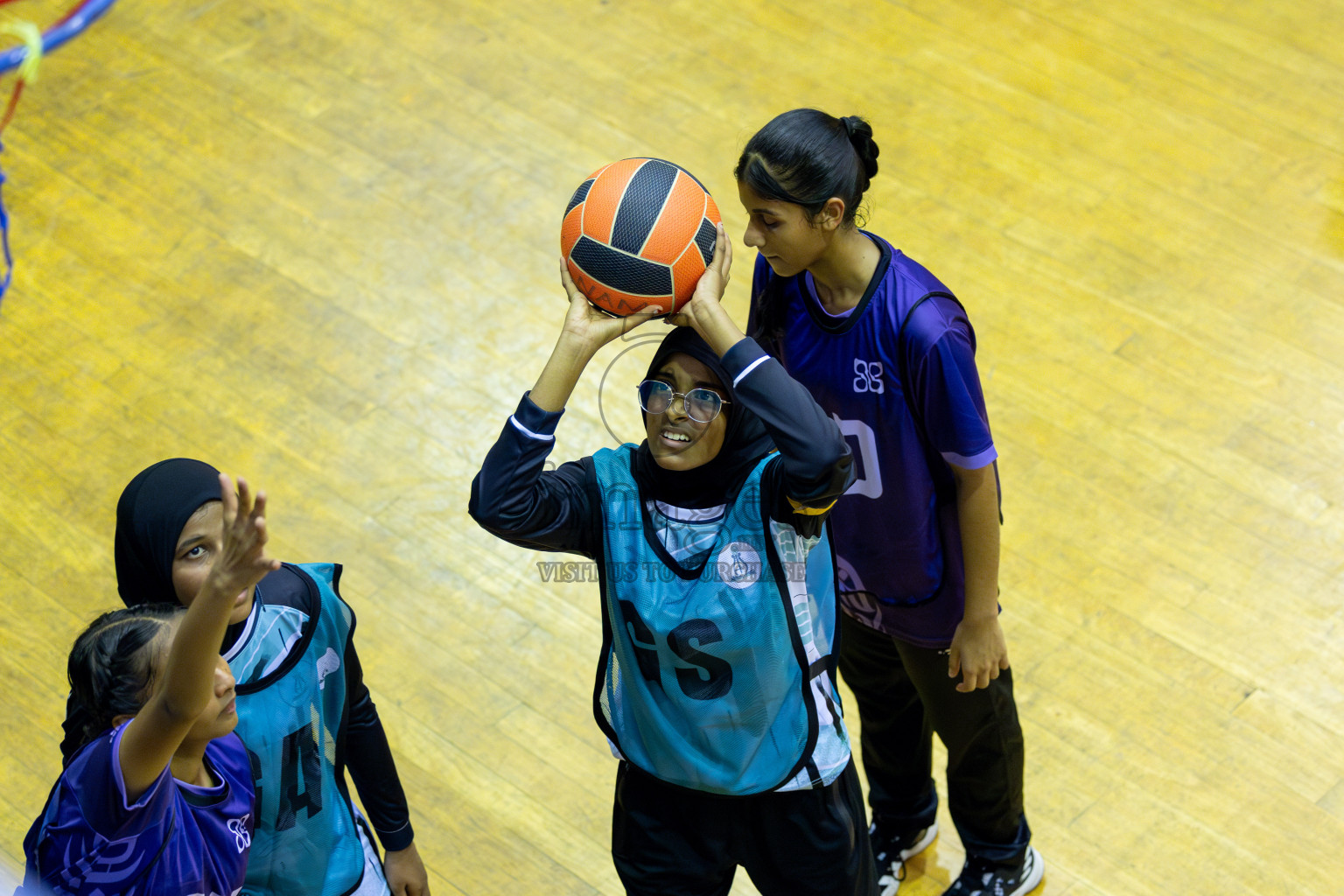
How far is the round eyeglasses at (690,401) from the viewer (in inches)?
78.3

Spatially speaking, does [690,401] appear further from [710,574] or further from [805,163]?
[805,163]

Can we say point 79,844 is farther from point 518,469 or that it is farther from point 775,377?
point 775,377

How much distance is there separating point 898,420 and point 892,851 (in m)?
1.13

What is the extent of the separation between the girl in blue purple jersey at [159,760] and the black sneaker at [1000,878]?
152 cm

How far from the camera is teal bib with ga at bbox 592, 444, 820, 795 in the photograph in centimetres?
196

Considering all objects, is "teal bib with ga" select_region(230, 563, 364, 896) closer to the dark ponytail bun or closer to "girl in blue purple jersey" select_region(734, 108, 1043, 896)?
"girl in blue purple jersey" select_region(734, 108, 1043, 896)

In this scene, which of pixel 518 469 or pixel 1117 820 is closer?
pixel 518 469

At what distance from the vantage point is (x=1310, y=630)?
3188 mm

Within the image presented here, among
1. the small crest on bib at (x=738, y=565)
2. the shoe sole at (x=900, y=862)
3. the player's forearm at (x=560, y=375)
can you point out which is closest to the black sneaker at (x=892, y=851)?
the shoe sole at (x=900, y=862)

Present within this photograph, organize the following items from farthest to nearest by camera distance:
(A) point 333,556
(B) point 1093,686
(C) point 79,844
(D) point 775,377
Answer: (A) point 333,556, (B) point 1093,686, (D) point 775,377, (C) point 79,844

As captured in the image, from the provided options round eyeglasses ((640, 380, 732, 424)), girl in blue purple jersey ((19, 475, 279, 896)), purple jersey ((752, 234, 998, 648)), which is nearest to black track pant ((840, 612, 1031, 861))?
purple jersey ((752, 234, 998, 648))

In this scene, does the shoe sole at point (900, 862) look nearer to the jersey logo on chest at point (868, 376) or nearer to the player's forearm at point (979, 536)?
the player's forearm at point (979, 536)

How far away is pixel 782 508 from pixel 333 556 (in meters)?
1.81

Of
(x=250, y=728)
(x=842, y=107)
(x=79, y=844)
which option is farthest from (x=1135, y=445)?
(x=79, y=844)
